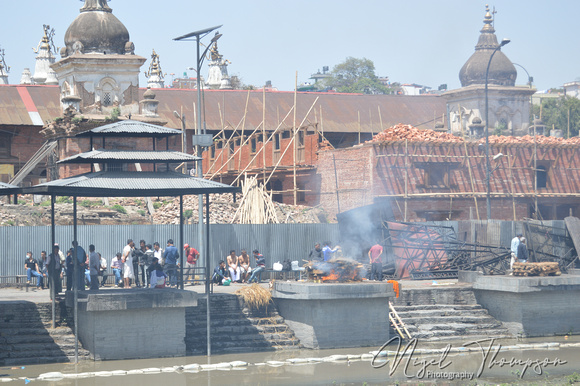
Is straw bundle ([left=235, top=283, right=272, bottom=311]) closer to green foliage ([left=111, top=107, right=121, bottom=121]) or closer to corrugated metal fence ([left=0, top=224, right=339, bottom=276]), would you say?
corrugated metal fence ([left=0, top=224, right=339, bottom=276])

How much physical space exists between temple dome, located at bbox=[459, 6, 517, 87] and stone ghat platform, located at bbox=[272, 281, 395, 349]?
3144cm

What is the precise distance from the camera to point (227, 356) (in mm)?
20297

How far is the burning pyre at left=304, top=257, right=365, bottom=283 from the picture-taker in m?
21.9

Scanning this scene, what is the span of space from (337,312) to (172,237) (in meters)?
8.22

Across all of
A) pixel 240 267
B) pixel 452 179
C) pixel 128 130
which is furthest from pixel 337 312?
pixel 452 179

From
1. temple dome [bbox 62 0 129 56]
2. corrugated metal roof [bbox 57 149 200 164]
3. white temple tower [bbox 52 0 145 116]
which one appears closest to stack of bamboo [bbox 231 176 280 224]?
white temple tower [bbox 52 0 145 116]

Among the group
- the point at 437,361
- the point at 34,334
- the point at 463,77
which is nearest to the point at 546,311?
the point at 437,361

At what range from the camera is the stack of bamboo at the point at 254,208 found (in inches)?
1297

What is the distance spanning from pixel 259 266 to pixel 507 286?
7722 millimetres

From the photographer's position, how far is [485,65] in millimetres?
50688

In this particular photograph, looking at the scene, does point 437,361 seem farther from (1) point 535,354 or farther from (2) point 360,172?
(2) point 360,172

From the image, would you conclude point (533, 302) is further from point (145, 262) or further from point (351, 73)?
point (351, 73)

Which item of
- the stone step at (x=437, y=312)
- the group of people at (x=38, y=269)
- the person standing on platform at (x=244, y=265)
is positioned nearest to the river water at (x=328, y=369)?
the stone step at (x=437, y=312)

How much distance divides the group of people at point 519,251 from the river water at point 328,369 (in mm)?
4902
